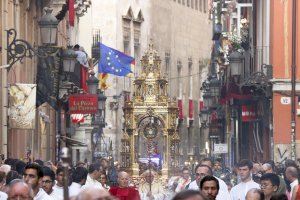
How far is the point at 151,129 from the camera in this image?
47312mm

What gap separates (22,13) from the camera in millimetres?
42125

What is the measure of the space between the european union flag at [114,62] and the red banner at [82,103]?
36.8 feet

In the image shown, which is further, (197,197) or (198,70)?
(198,70)

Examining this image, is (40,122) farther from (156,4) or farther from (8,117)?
(156,4)

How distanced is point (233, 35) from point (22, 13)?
1341cm

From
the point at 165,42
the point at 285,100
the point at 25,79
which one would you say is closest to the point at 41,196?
the point at 285,100

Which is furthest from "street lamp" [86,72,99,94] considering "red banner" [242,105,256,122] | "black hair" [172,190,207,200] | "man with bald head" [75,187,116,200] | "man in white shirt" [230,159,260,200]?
→ "black hair" [172,190,207,200]

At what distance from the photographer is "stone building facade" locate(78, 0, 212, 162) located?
267 feet

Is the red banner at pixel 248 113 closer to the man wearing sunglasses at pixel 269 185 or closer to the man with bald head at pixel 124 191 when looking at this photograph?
the man with bald head at pixel 124 191

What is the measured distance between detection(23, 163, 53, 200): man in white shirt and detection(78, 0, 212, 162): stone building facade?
188ft

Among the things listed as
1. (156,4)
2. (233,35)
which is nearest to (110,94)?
(156,4)

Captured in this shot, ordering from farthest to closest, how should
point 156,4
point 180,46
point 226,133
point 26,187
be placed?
point 180,46, point 156,4, point 226,133, point 26,187

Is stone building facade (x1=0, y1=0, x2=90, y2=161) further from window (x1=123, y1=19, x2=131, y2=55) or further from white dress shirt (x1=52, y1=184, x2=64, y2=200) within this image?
window (x1=123, y1=19, x2=131, y2=55)

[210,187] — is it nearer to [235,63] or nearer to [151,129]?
[235,63]
